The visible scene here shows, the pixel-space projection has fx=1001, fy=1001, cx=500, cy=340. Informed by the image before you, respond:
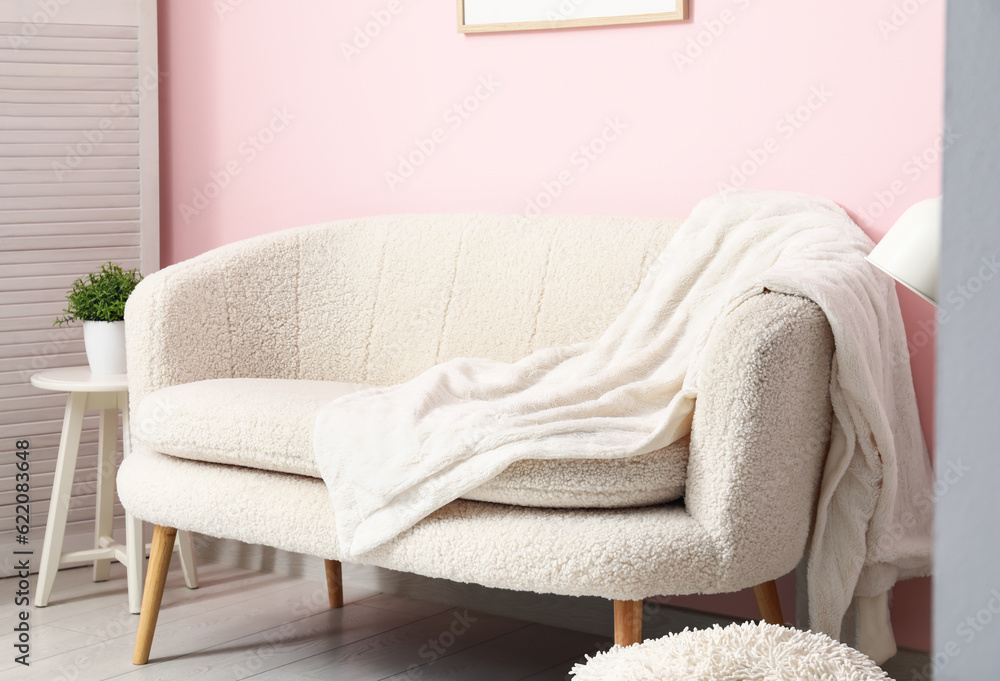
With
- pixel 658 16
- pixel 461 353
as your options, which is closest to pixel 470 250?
pixel 461 353

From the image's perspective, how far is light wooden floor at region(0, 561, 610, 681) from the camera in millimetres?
1883

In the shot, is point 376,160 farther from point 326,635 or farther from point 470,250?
point 326,635

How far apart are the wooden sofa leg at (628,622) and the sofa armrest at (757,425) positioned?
13 centimetres

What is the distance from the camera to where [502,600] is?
220 cm

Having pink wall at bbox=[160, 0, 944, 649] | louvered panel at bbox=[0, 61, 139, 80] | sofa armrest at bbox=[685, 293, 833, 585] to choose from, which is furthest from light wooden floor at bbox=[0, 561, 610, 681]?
louvered panel at bbox=[0, 61, 139, 80]

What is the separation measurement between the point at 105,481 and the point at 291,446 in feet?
3.34

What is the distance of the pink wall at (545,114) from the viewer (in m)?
1.81

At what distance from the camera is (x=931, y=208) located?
105 centimetres

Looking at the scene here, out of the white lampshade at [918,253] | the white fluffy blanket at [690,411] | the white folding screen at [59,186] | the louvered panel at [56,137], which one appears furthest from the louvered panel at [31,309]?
the white lampshade at [918,253]

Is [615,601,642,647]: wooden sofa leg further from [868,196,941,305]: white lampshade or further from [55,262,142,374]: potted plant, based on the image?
[55,262,142,374]: potted plant

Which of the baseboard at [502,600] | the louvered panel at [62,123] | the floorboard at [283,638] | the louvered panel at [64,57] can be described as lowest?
the floorboard at [283,638]

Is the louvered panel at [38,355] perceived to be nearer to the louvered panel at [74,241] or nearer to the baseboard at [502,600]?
the louvered panel at [74,241]

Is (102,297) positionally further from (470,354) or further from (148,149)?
(470,354)

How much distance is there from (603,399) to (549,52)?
96 centimetres
